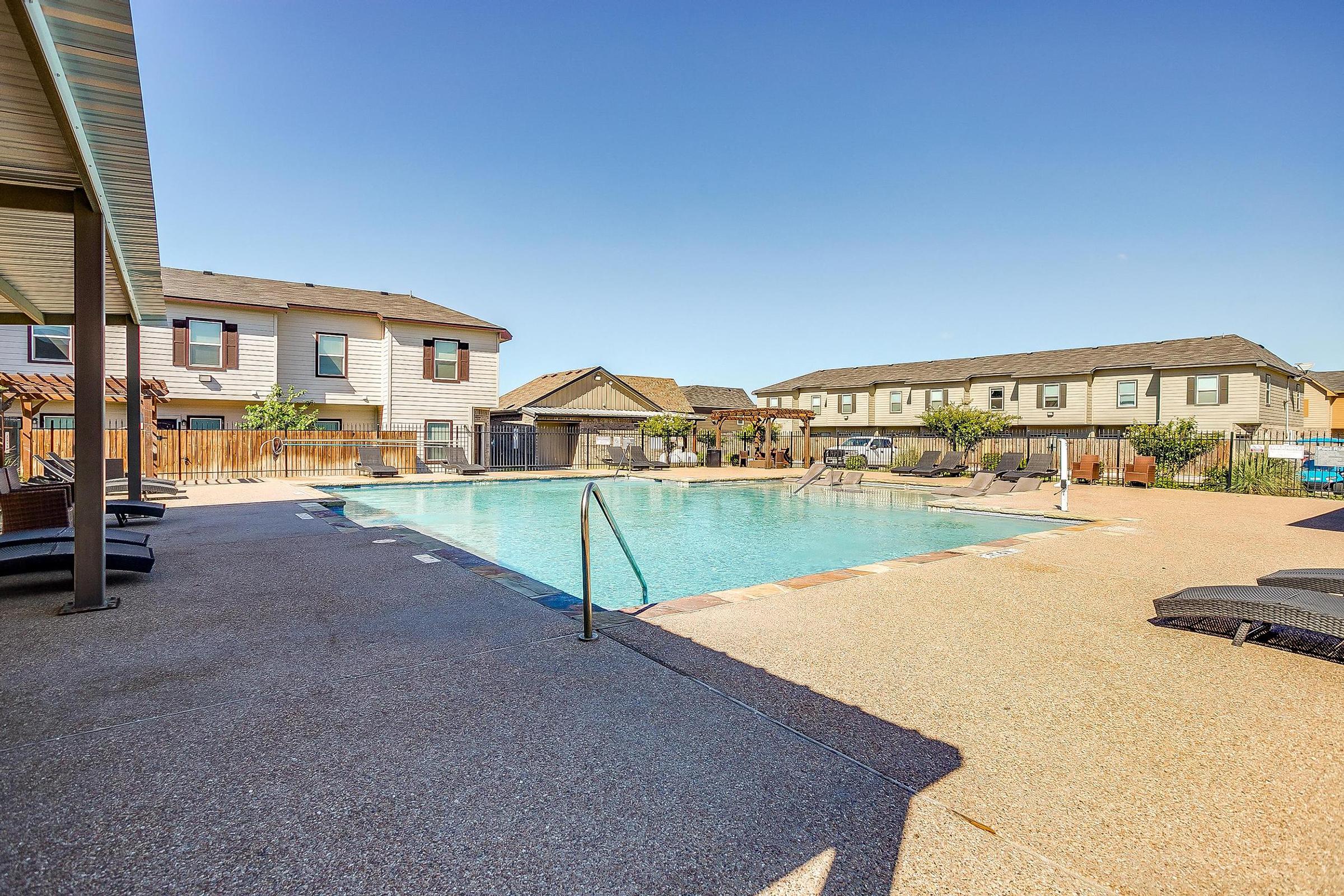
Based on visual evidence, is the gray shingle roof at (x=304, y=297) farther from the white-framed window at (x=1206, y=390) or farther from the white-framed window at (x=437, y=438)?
the white-framed window at (x=1206, y=390)

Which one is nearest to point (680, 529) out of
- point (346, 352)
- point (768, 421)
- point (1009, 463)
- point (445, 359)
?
point (1009, 463)

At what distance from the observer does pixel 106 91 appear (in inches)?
145

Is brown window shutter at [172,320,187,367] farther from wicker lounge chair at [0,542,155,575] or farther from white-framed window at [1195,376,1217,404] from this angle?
white-framed window at [1195,376,1217,404]

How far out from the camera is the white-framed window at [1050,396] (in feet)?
100

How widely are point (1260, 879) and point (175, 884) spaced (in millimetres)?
3111

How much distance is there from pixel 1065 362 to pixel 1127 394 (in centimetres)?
328

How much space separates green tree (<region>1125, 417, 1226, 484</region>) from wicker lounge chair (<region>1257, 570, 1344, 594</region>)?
1620 centimetres

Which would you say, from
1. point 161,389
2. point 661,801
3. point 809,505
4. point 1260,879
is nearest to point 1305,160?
point 809,505

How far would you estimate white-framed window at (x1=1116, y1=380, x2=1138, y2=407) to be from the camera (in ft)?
92.4

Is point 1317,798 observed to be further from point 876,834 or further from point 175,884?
point 175,884

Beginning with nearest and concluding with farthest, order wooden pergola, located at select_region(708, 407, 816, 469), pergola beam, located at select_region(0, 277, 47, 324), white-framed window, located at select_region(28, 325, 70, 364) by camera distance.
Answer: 1. pergola beam, located at select_region(0, 277, 47, 324)
2. white-framed window, located at select_region(28, 325, 70, 364)
3. wooden pergola, located at select_region(708, 407, 816, 469)

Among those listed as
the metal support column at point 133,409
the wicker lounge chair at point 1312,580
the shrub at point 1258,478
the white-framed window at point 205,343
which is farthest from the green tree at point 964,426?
the white-framed window at point 205,343

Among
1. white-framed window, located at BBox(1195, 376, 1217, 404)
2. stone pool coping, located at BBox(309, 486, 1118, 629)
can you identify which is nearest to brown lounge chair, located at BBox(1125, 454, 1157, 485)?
stone pool coping, located at BBox(309, 486, 1118, 629)

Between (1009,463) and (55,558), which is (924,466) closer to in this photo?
(1009,463)
